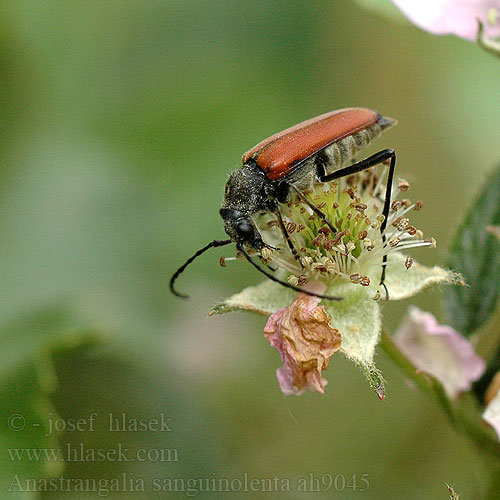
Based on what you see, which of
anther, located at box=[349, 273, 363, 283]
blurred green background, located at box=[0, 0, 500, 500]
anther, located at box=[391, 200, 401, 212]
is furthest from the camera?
blurred green background, located at box=[0, 0, 500, 500]

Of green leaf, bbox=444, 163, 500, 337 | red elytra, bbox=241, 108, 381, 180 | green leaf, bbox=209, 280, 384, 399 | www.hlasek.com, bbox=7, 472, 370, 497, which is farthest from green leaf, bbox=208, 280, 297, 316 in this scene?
www.hlasek.com, bbox=7, 472, 370, 497

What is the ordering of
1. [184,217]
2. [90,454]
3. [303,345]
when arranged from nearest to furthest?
1. [303,345]
2. [90,454]
3. [184,217]

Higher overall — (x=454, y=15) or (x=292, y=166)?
(x=454, y=15)

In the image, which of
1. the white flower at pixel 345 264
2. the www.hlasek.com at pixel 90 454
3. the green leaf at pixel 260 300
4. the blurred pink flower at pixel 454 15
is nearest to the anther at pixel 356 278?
the white flower at pixel 345 264

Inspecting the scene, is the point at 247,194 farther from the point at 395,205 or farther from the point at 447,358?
the point at 447,358

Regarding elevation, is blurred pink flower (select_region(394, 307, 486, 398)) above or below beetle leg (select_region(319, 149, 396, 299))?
below

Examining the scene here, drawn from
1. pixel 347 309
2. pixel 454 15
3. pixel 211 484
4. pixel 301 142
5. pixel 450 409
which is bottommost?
pixel 211 484

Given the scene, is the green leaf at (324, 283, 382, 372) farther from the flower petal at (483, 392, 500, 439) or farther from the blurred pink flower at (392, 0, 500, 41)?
the blurred pink flower at (392, 0, 500, 41)

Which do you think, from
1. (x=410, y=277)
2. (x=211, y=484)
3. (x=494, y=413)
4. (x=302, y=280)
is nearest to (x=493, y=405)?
(x=494, y=413)
